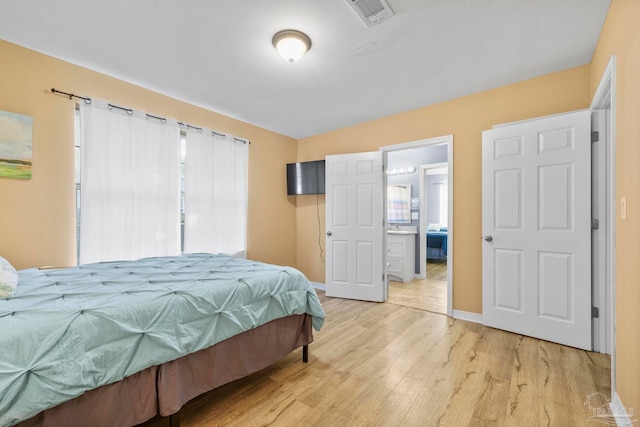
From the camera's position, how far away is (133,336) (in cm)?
128

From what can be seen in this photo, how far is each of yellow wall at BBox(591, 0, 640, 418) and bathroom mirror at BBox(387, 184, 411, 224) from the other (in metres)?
4.28

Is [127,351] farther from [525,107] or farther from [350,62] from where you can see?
[525,107]

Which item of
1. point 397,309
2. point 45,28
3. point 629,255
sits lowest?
point 397,309

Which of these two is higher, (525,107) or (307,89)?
(307,89)

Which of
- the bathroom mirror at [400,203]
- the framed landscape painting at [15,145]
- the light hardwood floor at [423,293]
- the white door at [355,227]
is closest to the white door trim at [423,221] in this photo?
the light hardwood floor at [423,293]

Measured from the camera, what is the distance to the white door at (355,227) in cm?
379

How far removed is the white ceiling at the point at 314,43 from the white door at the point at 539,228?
2.16 ft

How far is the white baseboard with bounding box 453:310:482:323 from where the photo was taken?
9.91 ft

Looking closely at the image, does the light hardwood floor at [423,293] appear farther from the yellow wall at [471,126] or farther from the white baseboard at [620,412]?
the white baseboard at [620,412]

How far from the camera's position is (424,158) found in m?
5.64

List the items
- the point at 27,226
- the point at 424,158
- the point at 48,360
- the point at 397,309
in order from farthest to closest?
the point at 424,158
the point at 397,309
the point at 27,226
the point at 48,360

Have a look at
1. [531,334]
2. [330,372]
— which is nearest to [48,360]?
[330,372]

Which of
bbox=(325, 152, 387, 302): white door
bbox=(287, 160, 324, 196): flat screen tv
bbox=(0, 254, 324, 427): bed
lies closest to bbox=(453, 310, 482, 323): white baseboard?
bbox=(325, 152, 387, 302): white door

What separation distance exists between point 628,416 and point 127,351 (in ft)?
7.95
